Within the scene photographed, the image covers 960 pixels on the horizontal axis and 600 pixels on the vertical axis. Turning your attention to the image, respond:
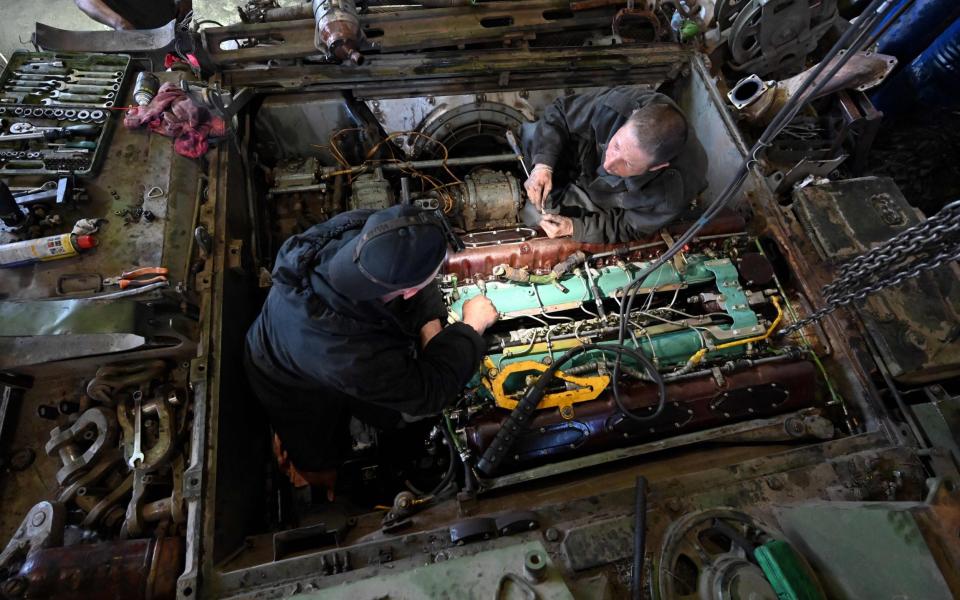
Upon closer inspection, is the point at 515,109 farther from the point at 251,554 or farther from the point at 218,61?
the point at 251,554

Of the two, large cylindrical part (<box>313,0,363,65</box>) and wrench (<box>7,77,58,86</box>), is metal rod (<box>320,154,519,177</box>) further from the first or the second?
wrench (<box>7,77,58,86</box>)

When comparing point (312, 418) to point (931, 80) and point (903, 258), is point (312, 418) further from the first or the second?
point (931, 80)

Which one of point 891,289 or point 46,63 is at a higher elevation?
point 46,63

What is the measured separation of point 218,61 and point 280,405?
88.6 inches

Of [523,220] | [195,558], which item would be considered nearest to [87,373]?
[195,558]

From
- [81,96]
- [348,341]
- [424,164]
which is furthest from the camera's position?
[424,164]

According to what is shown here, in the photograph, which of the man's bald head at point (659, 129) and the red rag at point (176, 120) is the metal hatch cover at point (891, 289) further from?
the red rag at point (176, 120)

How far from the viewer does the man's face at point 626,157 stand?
253 centimetres

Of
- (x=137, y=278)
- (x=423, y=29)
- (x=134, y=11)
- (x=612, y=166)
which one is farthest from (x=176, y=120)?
(x=612, y=166)

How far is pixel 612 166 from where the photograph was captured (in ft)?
8.93

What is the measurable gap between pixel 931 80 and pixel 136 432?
6449 mm

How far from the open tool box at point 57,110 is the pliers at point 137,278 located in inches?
27.1

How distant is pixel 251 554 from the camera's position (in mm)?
2062

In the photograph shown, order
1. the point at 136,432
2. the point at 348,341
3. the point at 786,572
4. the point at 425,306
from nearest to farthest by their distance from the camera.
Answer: the point at 786,572, the point at 348,341, the point at 136,432, the point at 425,306
